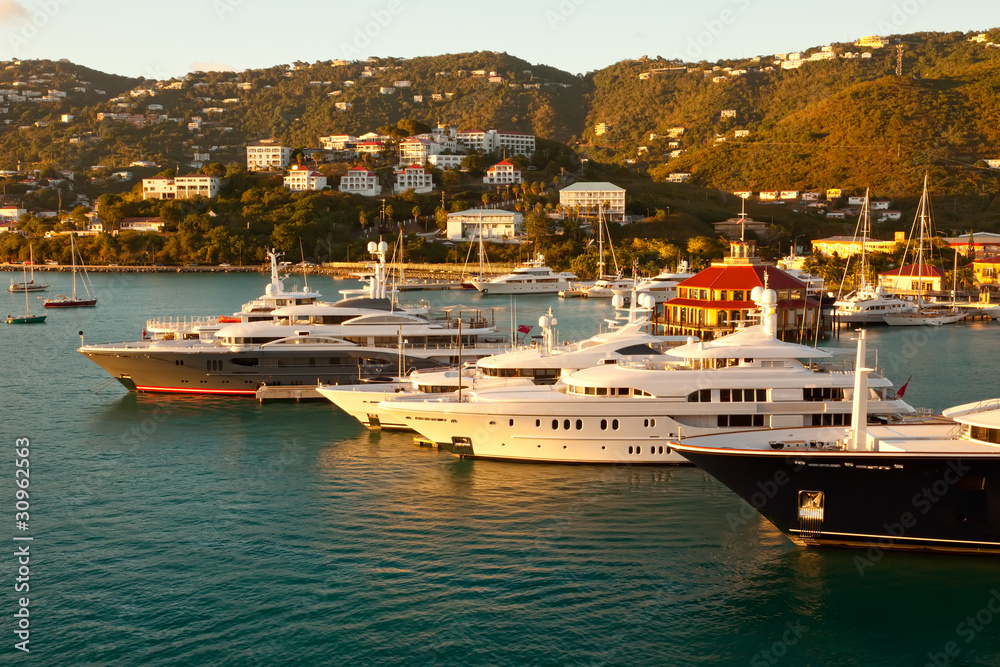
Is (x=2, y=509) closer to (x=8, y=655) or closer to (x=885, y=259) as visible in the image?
(x=8, y=655)

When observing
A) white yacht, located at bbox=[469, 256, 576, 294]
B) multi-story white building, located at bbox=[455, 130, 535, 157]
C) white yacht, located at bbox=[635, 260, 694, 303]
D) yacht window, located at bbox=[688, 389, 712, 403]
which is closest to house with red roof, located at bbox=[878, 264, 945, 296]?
white yacht, located at bbox=[635, 260, 694, 303]

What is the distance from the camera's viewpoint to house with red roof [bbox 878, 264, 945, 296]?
259 ft

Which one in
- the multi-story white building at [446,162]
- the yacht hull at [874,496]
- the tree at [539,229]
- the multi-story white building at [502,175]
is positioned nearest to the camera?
the yacht hull at [874,496]

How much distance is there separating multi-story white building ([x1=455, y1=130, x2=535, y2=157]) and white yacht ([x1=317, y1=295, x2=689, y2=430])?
4880 inches

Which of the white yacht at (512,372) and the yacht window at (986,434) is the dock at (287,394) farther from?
the yacht window at (986,434)

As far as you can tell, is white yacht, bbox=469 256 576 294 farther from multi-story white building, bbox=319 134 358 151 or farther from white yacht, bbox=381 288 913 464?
multi-story white building, bbox=319 134 358 151

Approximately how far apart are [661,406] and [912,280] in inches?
2482

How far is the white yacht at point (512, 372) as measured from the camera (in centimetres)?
2959

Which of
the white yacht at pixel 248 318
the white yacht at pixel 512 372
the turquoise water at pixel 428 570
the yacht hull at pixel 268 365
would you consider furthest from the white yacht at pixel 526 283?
the turquoise water at pixel 428 570

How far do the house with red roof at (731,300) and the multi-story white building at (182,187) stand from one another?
98046mm

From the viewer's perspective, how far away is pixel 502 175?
462 feet

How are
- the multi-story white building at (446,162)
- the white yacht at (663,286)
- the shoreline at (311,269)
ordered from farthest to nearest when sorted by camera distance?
the multi-story white building at (446,162) < the shoreline at (311,269) < the white yacht at (663,286)

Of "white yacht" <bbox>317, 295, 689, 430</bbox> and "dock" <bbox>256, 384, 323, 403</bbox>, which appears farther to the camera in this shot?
"dock" <bbox>256, 384, 323, 403</bbox>

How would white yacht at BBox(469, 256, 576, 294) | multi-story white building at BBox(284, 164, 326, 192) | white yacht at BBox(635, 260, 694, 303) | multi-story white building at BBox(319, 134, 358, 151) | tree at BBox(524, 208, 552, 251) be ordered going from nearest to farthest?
white yacht at BBox(635, 260, 694, 303) → white yacht at BBox(469, 256, 576, 294) → tree at BBox(524, 208, 552, 251) → multi-story white building at BBox(284, 164, 326, 192) → multi-story white building at BBox(319, 134, 358, 151)
